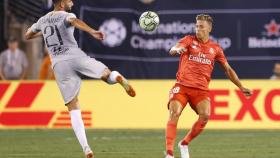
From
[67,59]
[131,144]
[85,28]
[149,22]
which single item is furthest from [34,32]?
[131,144]

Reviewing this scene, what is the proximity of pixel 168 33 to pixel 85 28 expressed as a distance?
10.1 metres

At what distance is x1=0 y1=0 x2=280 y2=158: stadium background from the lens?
2325cm

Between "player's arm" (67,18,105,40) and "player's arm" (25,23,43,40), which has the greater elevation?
"player's arm" (67,18,105,40)

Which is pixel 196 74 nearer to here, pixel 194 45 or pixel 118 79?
pixel 194 45

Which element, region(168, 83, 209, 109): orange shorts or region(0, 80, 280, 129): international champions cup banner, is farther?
region(0, 80, 280, 129): international champions cup banner

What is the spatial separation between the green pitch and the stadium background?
72cm

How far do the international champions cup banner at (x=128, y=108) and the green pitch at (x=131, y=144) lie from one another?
2.13 feet

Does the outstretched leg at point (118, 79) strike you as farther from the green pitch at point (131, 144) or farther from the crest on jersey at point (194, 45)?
the green pitch at point (131, 144)

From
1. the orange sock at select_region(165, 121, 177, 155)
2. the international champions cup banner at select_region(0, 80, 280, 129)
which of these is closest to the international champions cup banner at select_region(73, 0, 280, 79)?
the international champions cup banner at select_region(0, 80, 280, 129)

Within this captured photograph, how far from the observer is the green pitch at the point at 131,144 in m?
16.9

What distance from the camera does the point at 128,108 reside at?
76.9ft

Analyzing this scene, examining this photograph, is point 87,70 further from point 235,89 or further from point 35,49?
point 35,49

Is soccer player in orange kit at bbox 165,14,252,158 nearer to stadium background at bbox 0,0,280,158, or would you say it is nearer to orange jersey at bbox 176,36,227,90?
orange jersey at bbox 176,36,227,90

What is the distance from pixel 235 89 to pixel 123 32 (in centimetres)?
305
